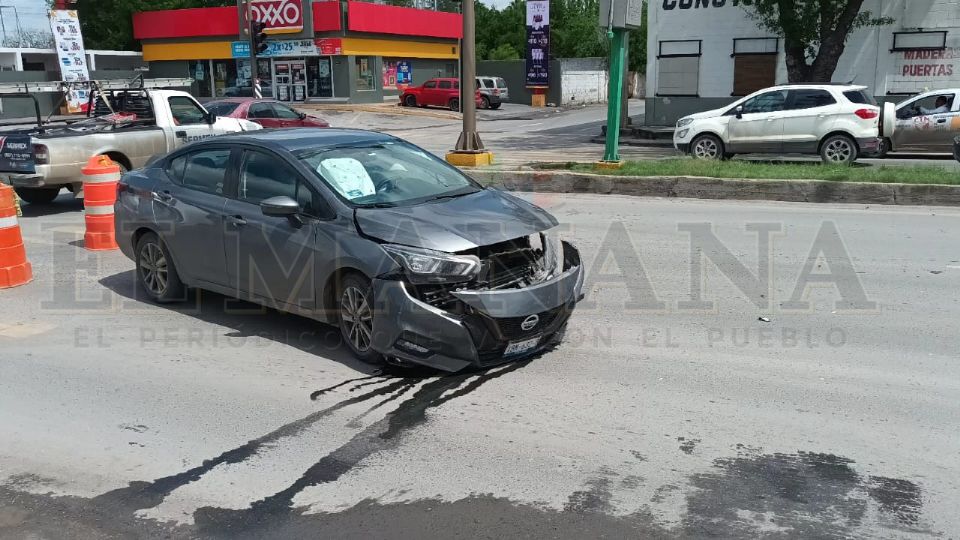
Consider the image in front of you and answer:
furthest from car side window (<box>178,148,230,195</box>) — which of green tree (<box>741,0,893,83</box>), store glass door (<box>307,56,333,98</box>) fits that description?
store glass door (<box>307,56,333,98</box>)

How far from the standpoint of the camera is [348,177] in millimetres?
6461

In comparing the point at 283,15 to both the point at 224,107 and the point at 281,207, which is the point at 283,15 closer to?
the point at 224,107

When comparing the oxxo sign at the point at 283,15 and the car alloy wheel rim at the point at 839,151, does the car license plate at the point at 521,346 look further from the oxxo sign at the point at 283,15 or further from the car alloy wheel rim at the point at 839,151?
the oxxo sign at the point at 283,15

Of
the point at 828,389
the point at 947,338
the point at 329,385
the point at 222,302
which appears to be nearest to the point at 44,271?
the point at 222,302

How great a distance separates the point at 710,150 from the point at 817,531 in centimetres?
1618

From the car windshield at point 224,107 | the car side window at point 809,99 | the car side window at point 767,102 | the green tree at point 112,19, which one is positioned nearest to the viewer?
the car side window at point 809,99

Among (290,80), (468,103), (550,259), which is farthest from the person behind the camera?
(290,80)

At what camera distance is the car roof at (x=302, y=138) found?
6.78m

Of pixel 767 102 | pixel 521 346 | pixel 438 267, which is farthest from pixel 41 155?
pixel 767 102

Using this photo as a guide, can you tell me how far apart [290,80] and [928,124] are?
1476 inches

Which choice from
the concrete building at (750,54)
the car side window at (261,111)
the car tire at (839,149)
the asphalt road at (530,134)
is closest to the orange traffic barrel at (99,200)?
the asphalt road at (530,134)

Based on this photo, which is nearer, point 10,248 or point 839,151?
point 10,248

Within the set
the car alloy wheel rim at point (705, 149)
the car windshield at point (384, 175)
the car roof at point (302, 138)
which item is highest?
the car roof at point (302, 138)

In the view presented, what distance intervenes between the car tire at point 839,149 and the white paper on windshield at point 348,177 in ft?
44.6
